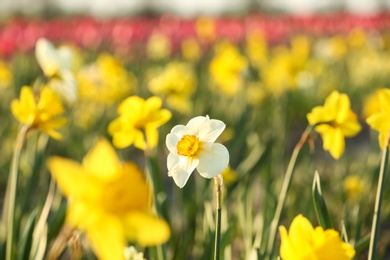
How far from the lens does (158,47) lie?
6.45m

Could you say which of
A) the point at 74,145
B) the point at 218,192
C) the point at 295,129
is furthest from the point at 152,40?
the point at 218,192

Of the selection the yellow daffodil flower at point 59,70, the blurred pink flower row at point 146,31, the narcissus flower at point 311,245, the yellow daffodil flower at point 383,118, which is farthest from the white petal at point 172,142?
the blurred pink flower row at point 146,31

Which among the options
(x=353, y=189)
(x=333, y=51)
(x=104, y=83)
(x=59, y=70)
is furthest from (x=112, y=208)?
(x=333, y=51)

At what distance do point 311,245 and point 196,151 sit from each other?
0.91 ft

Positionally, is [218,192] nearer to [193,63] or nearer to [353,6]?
[193,63]

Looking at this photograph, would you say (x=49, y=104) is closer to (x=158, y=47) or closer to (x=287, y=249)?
(x=287, y=249)

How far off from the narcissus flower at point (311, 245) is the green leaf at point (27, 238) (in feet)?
2.22

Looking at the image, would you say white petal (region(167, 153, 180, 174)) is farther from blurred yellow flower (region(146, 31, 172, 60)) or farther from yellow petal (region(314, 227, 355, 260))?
blurred yellow flower (region(146, 31, 172, 60))

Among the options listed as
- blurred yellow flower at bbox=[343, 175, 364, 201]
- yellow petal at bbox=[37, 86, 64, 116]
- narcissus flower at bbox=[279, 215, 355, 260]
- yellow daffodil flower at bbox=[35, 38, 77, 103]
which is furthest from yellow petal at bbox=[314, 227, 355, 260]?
blurred yellow flower at bbox=[343, 175, 364, 201]

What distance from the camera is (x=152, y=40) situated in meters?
7.20

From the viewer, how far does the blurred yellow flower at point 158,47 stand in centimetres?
643

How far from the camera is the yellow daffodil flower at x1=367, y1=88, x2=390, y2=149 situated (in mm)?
1233

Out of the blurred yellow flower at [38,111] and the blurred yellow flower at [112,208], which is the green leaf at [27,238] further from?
the blurred yellow flower at [112,208]

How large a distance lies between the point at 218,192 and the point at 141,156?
314 centimetres
